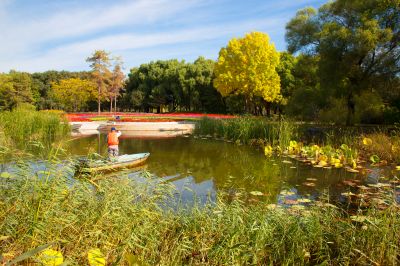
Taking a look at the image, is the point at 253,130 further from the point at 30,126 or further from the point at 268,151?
the point at 30,126

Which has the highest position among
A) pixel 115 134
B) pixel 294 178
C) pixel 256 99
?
pixel 256 99

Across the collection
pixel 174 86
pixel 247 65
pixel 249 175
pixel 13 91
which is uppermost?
pixel 247 65

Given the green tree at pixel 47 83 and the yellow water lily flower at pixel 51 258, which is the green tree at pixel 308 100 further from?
the green tree at pixel 47 83

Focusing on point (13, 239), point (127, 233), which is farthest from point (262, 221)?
point (13, 239)

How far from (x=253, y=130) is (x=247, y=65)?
17405 millimetres

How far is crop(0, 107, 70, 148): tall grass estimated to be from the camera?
16578 millimetres

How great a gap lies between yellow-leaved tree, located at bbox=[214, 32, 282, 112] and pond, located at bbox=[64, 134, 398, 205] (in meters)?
19.2

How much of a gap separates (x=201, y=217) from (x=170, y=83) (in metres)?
51.5

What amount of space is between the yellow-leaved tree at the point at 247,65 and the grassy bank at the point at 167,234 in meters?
30.4

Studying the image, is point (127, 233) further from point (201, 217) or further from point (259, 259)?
point (259, 259)

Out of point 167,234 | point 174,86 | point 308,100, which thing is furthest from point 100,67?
point 167,234

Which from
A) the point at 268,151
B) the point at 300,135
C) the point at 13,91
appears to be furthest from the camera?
the point at 13,91

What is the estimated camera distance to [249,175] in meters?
10.7

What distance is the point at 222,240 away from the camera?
4605 millimetres
